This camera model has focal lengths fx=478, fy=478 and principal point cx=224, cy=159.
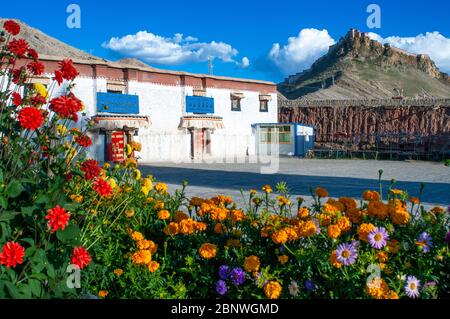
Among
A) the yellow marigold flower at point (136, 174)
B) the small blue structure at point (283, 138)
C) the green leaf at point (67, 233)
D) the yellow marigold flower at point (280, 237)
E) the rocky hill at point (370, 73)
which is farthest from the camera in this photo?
the rocky hill at point (370, 73)

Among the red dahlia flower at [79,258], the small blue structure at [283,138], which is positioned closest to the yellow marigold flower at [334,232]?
the red dahlia flower at [79,258]

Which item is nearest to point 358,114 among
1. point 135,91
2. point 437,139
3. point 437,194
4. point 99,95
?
point 437,139

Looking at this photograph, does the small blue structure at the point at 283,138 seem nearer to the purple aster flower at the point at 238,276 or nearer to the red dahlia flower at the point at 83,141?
the red dahlia flower at the point at 83,141

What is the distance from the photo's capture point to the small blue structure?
94.3ft

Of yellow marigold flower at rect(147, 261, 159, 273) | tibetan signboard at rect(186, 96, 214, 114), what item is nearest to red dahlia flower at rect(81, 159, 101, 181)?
yellow marigold flower at rect(147, 261, 159, 273)

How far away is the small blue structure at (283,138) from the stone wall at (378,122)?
1.12m

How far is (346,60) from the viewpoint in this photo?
3132 inches

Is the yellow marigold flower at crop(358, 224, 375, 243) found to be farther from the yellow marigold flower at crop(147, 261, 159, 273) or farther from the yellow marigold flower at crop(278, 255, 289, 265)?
the yellow marigold flower at crop(147, 261, 159, 273)

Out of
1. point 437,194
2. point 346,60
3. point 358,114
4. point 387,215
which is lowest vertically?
point 437,194

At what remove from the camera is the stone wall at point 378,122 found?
25.6 metres

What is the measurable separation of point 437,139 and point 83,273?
987 inches

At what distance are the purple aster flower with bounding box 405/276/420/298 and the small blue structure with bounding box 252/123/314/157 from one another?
26.6 meters
